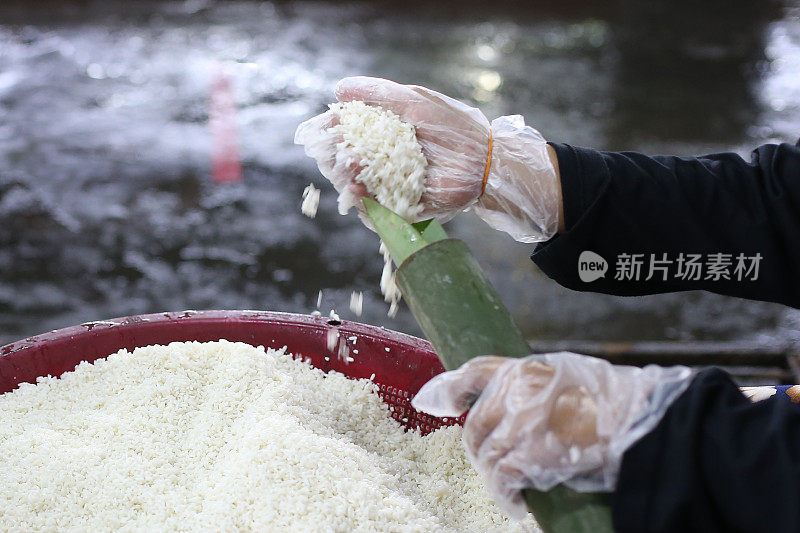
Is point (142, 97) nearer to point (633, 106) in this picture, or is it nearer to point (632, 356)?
point (633, 106)

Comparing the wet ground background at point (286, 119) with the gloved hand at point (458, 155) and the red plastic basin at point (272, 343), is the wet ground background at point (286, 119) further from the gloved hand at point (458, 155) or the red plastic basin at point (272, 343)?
the gloved hand at point (458, 155)

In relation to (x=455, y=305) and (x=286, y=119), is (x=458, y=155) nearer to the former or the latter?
(x=455, y=305)

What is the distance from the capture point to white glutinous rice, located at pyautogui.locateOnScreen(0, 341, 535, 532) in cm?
114

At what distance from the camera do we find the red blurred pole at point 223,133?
150 inches

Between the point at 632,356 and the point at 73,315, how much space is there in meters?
2.08

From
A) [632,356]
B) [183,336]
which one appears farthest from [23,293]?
[632,356]

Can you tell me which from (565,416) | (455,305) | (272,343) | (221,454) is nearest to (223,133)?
(272,343)

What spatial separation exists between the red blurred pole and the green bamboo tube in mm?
2780

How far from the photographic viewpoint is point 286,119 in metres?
4.43

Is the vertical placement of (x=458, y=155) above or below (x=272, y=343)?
above

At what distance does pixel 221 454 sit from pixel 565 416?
25.5 inches

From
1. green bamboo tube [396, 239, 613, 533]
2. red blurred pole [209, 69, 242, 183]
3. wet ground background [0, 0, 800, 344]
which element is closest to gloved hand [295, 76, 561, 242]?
green bamboo tube [396, 239, 613, 533]

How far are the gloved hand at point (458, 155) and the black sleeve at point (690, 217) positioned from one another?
0.18ft

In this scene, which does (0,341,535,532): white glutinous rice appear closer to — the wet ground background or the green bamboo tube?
the green bamboo tube
